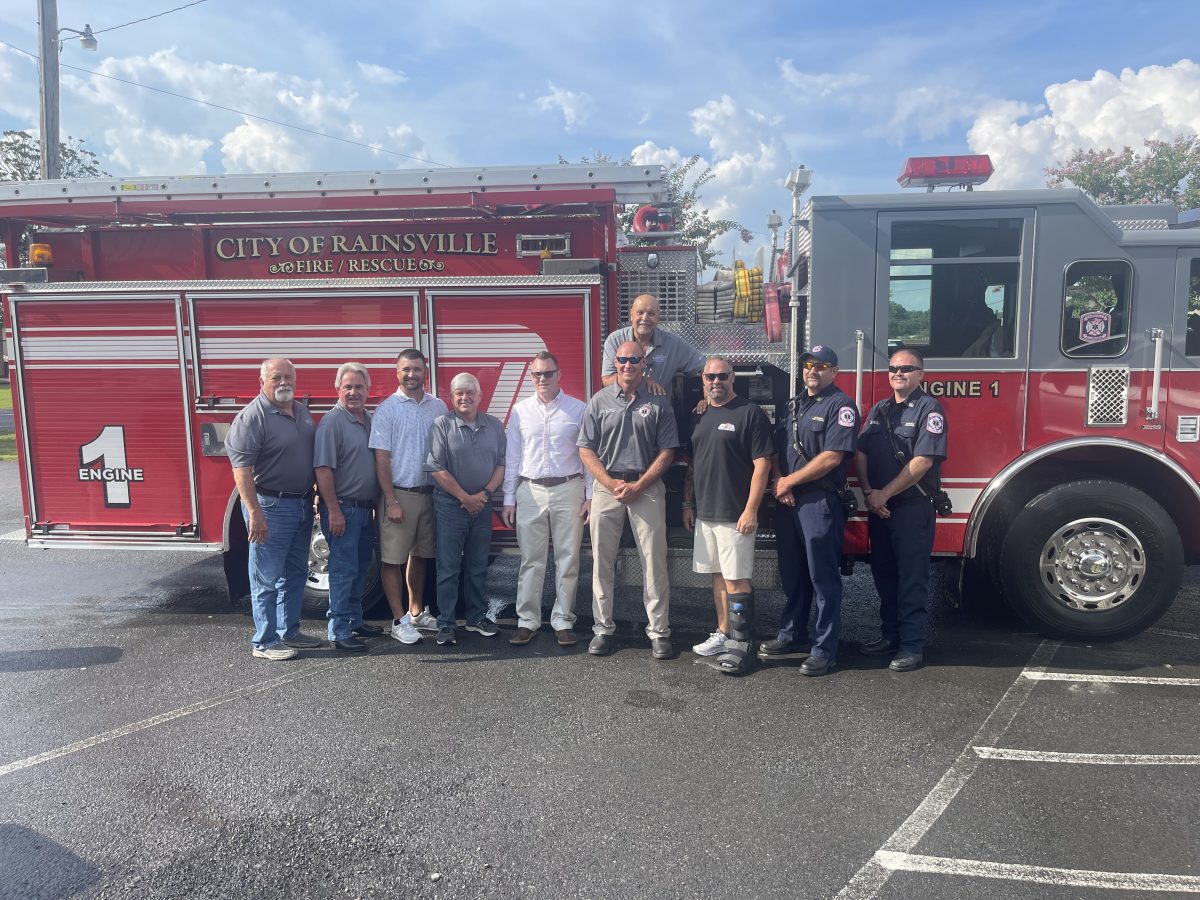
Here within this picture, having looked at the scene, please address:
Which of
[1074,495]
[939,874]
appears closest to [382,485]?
[939,874]

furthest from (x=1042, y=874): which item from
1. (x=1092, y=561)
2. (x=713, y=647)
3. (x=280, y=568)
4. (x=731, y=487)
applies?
(x=280, y=568)

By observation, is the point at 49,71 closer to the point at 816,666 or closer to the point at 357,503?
the point at 357,503

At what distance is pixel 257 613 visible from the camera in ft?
16.9

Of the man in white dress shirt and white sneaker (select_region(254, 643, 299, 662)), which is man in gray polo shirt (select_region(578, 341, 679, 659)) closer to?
the man in white dress shirt

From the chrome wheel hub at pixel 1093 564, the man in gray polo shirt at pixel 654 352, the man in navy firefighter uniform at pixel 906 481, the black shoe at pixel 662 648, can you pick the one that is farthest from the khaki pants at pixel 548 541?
the chrome wheel hub at pixel 1093 564

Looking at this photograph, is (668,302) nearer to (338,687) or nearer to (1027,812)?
(338,687)

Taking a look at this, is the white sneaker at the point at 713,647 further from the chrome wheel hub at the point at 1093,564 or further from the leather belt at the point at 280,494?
the leather belt at the point at 280,494

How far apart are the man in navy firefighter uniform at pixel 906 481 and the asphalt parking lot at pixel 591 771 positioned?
1.15ft

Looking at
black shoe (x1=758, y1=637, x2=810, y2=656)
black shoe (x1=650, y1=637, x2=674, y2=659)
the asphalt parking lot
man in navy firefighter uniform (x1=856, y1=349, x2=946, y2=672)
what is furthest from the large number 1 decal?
man in navy firefighter uniform (x1=856, y1=349, x2=946, y2=672)

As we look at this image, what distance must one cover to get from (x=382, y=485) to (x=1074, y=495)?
A: 4098mm

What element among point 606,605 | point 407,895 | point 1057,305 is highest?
point 1057,305

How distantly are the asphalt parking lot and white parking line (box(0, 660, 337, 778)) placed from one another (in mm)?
16

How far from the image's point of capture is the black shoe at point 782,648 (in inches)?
198

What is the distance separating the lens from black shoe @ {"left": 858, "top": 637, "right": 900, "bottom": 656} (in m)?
5.07
